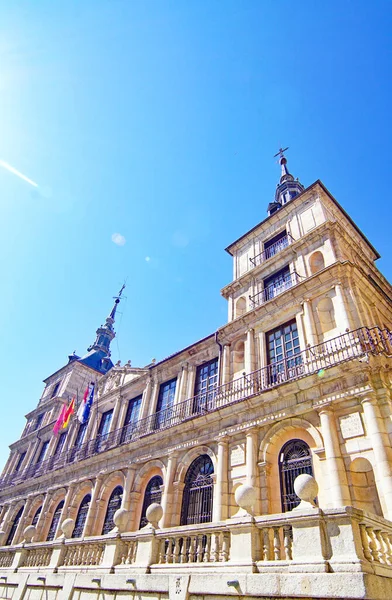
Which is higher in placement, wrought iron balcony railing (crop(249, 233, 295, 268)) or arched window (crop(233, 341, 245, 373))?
wrought iron balcony railing (crop(249, 233, 295, 268))

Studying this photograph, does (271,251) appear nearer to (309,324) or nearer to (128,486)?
(309,324)

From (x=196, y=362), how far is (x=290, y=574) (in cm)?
1058

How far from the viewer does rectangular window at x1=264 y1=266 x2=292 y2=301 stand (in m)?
13.5

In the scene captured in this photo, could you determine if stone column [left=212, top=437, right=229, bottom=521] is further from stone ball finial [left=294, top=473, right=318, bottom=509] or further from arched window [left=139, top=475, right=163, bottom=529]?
stone ball finial [left=294, top=473, right=318, bottom=509]

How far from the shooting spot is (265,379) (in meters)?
11.2

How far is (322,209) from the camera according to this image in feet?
46.8

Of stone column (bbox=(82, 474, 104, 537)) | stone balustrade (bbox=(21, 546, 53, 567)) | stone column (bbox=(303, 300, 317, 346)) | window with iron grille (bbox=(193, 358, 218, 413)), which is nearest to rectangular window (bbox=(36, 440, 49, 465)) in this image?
stone column (bbox=(82, 474, 104, 537))

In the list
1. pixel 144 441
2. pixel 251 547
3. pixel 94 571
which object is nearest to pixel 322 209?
pixel 144 441

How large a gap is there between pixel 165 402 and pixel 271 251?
8079mm

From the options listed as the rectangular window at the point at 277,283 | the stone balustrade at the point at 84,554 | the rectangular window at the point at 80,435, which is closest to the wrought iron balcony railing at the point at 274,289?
the rectangular window at the point at 277,283

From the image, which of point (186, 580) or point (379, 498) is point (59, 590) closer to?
point (186, 580)

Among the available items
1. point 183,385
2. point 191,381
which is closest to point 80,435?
point 183,385

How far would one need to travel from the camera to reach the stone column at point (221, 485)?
959 centimetres

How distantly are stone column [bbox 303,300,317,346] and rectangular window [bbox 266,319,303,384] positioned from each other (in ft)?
1.84
